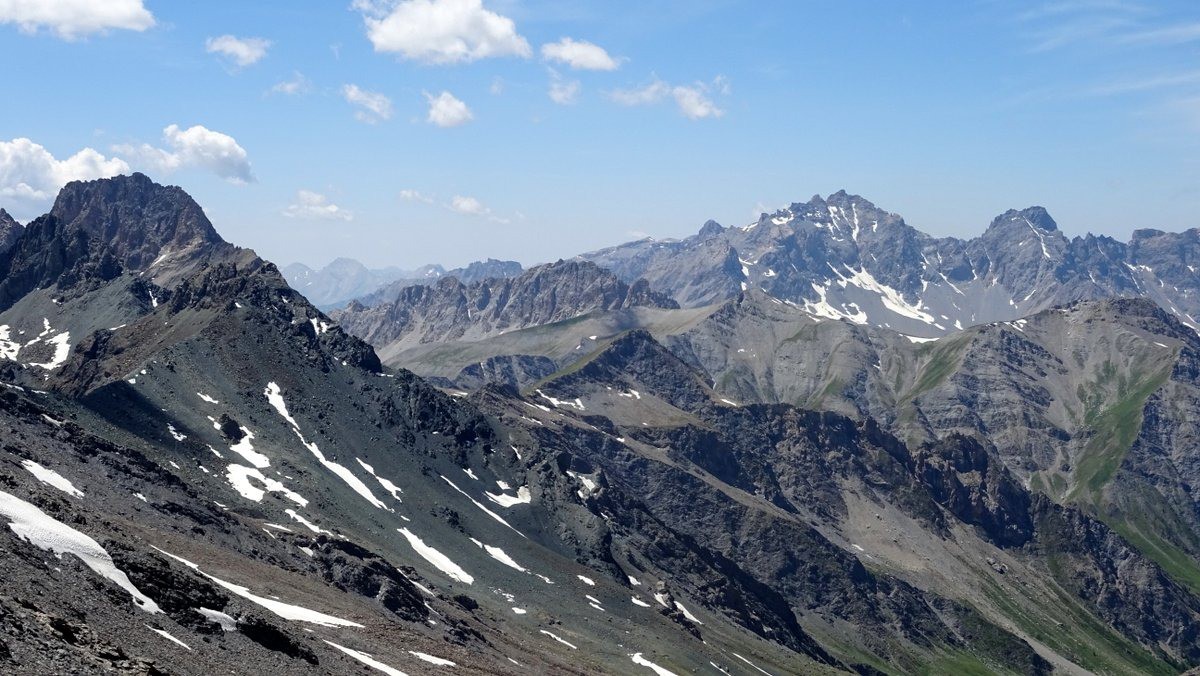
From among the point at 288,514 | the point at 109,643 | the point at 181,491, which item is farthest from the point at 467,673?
the point at 288,514

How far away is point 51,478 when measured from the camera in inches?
5817

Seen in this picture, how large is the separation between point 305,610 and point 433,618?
4631cm

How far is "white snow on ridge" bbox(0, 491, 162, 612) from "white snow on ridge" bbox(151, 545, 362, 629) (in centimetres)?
2707

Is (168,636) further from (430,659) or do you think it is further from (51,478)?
(51,478)

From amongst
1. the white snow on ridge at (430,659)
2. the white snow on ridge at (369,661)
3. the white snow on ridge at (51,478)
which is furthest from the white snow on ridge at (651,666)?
the white snow on ridge at (369,661)

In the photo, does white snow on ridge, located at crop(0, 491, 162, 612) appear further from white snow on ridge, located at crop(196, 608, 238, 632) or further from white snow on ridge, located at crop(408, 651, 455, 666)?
white snow on ridge, located at crop(408, 651, 455, 666)

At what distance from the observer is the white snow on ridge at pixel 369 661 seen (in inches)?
4117

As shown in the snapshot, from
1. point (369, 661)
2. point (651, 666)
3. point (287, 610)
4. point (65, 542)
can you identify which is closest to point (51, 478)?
point (287, 610)

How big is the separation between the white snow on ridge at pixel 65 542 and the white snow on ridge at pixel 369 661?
25638 millimetres

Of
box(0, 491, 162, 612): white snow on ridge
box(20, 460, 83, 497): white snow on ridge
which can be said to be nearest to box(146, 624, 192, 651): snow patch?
box(0, 491, 162, 612): white snow on ridge

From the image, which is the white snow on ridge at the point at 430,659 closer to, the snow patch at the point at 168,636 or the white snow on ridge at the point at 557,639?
the snow patch at the point at 168,636

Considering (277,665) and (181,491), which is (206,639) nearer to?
(277,665)

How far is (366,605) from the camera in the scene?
151 meters

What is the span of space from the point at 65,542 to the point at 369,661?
101 feet
